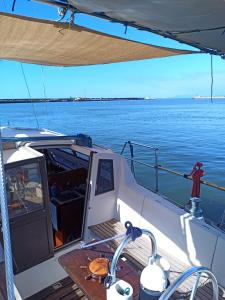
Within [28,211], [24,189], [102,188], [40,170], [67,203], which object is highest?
[40,170]

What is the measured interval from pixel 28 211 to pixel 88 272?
1612 mm

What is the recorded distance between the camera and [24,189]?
4.11m

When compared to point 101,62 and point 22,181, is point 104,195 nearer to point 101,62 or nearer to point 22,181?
point 22,181

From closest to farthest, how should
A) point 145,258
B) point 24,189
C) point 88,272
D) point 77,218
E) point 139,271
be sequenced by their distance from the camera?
1. point 88,272
2. point 24,189
3. point 139,271
4. point 145,258
5. point 77,218

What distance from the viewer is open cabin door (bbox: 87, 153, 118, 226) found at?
208 inches

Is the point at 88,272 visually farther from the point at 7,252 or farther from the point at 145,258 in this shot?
the point at 145,258

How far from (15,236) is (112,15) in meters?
3.40

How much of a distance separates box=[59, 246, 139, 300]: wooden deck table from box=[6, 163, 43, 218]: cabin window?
1184 millimetres

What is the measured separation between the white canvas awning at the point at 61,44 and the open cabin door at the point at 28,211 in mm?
1905

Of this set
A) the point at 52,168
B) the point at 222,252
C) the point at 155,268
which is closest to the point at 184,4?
the point at 155,268

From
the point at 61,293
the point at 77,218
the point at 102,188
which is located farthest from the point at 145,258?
the point at 77,218

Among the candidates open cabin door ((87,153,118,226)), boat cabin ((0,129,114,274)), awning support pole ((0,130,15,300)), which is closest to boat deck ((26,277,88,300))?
boat cabin ((0,129,114,274))

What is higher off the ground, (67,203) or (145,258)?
(67,203)

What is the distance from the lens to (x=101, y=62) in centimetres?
643
